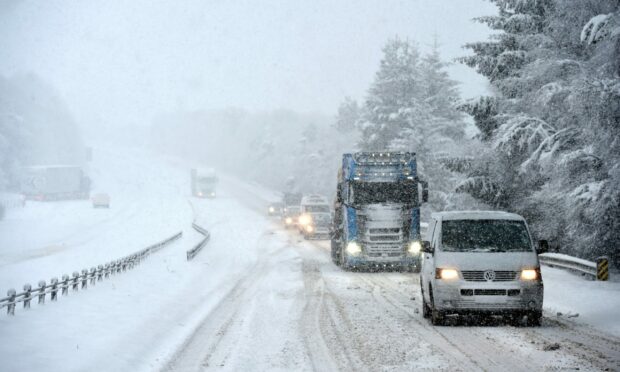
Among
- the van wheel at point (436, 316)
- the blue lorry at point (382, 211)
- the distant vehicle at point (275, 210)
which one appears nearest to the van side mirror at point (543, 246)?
the van wheel at point (436, 316)

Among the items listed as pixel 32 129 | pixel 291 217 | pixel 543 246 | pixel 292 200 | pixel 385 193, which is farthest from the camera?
pixel 32 129

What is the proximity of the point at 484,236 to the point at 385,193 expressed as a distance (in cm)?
1119

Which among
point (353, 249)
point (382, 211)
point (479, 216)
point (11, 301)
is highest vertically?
point (479, 216)

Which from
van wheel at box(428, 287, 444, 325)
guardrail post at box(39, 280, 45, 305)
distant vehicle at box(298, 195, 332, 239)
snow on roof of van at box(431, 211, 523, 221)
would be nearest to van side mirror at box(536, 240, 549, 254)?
snow on roof of van at box(431, 211, 523, 221)

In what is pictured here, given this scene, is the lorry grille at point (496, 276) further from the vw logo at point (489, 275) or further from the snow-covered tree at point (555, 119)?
the snow-covered tree at point (555, 119)

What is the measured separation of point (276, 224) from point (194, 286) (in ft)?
144

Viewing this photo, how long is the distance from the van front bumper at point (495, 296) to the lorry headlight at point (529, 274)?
11 cm

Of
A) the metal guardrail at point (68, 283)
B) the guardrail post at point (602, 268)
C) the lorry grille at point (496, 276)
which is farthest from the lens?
the guardrail post at point (602, 268)

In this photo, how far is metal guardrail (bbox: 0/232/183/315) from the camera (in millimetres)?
13517

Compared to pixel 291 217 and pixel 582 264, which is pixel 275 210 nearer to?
pixel 291 217

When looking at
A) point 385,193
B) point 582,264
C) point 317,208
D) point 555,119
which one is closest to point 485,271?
point 582,264

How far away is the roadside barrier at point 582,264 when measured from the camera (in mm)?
19594

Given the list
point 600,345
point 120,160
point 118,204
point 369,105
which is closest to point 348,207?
point 600,345

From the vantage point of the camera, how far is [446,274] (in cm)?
1264
